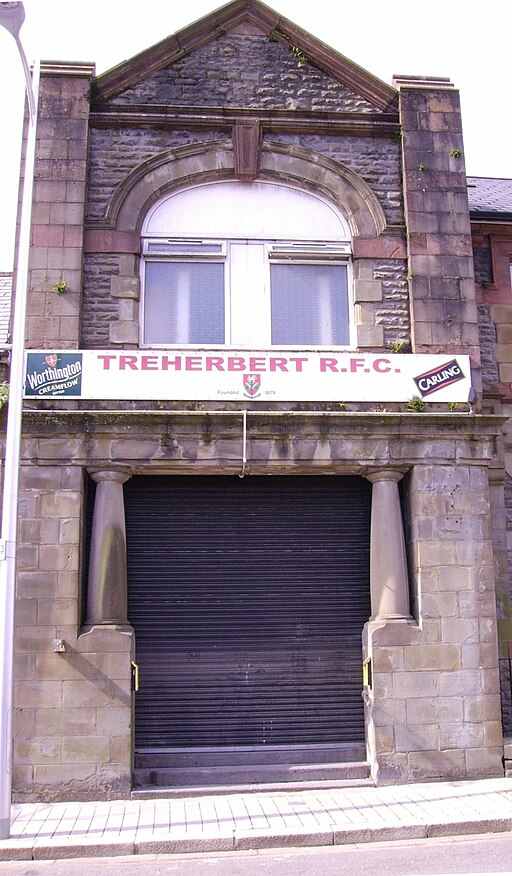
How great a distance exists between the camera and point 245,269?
478 inches

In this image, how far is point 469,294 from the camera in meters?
12.0

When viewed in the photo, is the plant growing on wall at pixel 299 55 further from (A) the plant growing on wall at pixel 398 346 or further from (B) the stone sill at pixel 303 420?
(B) the stone sill at pixel 303 420

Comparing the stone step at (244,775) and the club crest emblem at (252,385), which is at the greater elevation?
the club crest emblem at (252,385)

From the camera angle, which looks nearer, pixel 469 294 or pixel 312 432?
pixel 312 432

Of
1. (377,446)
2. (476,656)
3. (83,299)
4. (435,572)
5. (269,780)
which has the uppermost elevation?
(83,299)

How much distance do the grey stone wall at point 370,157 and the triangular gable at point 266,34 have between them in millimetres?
681

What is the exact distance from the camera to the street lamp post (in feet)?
27.0

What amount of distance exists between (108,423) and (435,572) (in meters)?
4.61

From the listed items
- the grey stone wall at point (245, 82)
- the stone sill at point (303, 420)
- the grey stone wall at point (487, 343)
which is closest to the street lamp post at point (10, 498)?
the stone sill at point (303, 420)

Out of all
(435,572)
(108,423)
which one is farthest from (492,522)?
(108,423)

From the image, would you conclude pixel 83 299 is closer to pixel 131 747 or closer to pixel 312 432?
pixel 312 432

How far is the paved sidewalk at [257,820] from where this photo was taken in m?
8.15

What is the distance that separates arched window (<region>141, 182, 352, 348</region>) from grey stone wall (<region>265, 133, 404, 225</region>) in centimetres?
67

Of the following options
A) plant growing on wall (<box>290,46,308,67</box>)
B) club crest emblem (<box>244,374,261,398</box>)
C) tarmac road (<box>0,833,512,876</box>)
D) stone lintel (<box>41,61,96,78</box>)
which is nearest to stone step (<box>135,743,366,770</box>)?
tarmac road (<box>0,833,512,876</box>)
